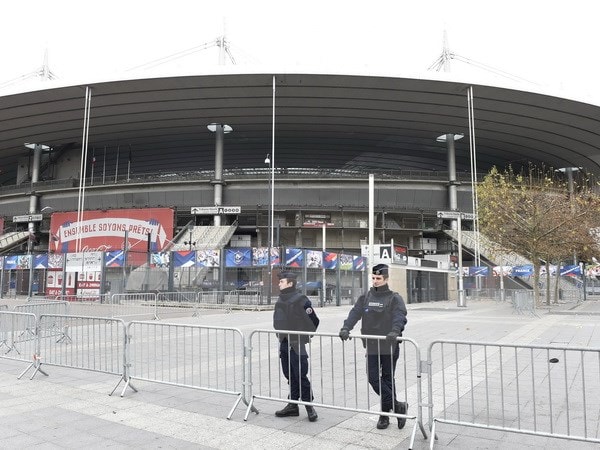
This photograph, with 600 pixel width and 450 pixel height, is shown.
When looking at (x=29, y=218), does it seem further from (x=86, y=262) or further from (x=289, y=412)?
(x=289, y=412)

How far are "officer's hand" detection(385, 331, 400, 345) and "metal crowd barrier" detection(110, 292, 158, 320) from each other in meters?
14.9

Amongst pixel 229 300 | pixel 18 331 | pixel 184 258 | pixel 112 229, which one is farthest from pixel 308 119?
pixel 18 331

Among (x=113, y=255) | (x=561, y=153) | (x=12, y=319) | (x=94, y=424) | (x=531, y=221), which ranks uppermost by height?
(x=561, y=153)

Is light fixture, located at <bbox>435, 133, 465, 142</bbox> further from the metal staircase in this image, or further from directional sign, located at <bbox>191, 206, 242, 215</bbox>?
directional sign, located at <bbox>191, 206, 242, 215</bbox>

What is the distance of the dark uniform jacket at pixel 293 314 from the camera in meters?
6.17

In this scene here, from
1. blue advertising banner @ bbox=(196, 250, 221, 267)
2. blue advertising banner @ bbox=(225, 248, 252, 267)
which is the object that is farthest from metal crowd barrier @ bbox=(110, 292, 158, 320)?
blue advertising banner @ bbox=(225, 248, 252, 267)

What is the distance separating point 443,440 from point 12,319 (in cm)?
875

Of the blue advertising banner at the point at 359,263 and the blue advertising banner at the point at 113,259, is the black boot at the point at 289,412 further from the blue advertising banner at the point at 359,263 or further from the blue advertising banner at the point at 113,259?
the blue advertising banner at the point at 359,263

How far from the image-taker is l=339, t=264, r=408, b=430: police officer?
5.41 meters

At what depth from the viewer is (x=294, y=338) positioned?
6.08 meters

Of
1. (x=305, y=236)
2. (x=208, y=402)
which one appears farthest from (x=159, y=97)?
(x=208, y=402)

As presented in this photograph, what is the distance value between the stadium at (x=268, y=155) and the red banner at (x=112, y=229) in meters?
0.15

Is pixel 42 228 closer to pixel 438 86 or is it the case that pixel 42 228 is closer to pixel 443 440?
pixel 438 86

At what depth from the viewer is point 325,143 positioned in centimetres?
5909
